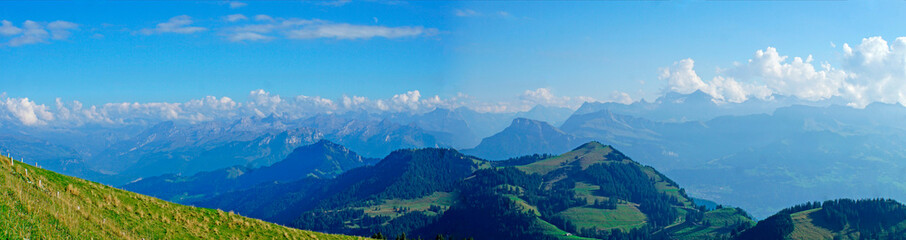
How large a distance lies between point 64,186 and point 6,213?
10.1 metres

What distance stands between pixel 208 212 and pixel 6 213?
21.2m

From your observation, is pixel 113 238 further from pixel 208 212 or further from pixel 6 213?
pixel 208 212

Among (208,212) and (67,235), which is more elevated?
(208,212)

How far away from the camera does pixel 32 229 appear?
22.8 meters

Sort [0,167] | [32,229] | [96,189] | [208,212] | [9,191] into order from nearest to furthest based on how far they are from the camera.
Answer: [32,229] < [9,191] < [0,167] < [96,189] < [208,212]

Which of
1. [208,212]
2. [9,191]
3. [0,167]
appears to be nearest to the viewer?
[9,191]

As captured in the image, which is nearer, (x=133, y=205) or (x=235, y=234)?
(x=133, y=205)

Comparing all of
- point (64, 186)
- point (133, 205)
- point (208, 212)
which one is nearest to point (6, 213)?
point (64, 186)

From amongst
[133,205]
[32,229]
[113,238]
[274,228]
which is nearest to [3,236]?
[32,229]

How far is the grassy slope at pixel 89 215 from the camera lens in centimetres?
2370

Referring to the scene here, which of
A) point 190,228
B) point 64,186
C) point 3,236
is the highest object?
point 64,186

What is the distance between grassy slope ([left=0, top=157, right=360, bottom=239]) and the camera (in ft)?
77.8

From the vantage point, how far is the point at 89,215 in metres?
28.2

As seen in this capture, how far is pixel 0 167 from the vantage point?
2867cm
